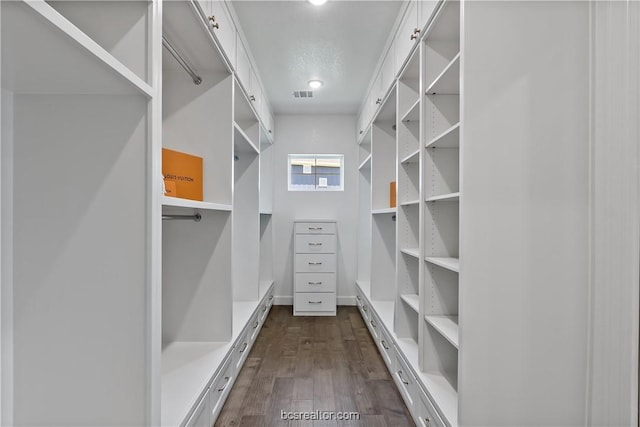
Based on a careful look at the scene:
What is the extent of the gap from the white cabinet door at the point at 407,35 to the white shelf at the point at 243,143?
130 centimetres

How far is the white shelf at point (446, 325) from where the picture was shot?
1.61 metres

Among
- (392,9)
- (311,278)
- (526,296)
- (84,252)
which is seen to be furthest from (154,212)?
(311,278)

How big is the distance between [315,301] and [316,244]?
695 millimetres

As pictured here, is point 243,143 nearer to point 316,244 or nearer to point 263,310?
point 316,244

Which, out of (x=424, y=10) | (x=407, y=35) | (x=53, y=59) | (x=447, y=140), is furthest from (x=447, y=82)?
(x=53, y=59)

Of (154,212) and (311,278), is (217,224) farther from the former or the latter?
(311,278)

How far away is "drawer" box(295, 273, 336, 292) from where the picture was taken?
4.36 m

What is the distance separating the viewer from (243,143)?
10.7 feet

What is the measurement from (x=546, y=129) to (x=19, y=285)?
1.91m

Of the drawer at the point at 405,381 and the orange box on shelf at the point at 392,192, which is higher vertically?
the orange box on shelf at the point at 392,192

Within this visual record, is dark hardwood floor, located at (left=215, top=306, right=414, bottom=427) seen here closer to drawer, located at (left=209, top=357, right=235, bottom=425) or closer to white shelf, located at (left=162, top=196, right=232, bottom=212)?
drawer, located at (left=209, top=357, right=235, bottom=425)

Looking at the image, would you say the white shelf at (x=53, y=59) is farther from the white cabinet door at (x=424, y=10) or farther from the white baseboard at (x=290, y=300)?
the white baseboard at (x=290, y=300)

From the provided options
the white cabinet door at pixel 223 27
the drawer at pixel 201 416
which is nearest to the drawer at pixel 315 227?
the white cabinet door at pixel 223 27

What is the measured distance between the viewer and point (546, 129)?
140 centimetres
